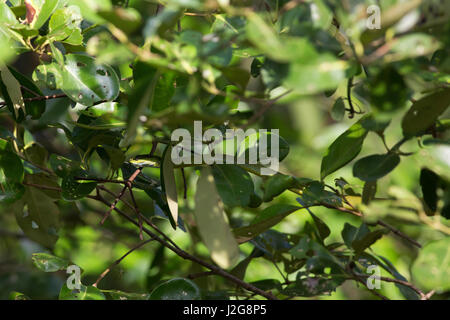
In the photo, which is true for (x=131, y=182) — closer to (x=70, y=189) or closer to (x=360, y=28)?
(x=70, y=189)

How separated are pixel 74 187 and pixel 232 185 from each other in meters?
0.21

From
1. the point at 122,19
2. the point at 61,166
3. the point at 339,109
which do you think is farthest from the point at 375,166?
the point at 61,166

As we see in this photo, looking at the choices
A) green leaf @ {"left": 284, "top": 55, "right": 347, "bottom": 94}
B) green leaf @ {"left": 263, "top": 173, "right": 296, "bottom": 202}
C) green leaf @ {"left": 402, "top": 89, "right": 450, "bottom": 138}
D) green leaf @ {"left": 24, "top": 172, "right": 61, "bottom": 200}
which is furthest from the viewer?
green leaf @ {"left": 24, "top": 172, "right": 61, "bottom": 200}

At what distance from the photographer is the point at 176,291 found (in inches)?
26.8

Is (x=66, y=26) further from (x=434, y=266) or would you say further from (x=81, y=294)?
(x=434, y=266)

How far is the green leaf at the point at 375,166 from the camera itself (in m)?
0.54

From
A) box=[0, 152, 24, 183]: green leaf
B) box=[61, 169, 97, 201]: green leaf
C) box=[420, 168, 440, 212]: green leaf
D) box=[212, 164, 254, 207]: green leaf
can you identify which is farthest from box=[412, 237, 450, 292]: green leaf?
box=[0, 152, 24, 183]: green leaf

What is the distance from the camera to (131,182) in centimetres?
68

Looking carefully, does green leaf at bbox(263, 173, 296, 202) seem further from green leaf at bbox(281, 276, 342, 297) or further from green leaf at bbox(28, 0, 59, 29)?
green leaf at bbox(28, 0, 59, 29)

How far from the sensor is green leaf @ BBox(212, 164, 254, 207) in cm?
61

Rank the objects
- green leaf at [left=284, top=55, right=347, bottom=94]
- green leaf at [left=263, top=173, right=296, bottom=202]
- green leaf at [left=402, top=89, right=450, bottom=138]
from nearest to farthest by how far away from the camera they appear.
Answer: green leaf at [left=284, top=55, right=347, bottom=94]
green leaf at [left=402, top=89, right=450, bottom=138]
green leaf at [left=263, top=173, right=296, bottom=202]

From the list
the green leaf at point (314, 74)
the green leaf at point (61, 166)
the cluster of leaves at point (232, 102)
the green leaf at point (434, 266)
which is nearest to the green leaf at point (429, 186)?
the cluster of leaves at point (232, 102)

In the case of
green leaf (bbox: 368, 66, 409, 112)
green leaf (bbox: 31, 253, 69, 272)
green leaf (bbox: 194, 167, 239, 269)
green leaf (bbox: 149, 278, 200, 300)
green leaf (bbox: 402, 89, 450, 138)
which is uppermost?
green leaf (bbox: 368, 66, 409, 112)
